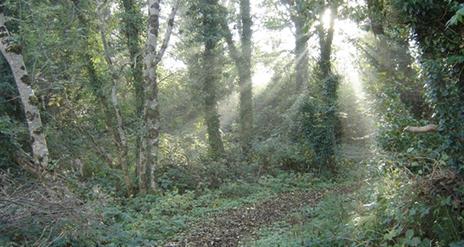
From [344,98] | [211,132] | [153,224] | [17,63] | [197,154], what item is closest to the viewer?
[153,224]

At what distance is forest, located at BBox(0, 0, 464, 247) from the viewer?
5.51 m

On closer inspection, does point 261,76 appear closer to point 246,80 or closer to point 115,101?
point 246,80

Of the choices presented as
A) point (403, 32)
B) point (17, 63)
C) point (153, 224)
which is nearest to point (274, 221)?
point (153, 224)

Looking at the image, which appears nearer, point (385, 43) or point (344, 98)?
point (385, 43)

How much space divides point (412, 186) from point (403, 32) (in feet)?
8.24

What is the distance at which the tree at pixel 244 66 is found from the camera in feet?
62.7

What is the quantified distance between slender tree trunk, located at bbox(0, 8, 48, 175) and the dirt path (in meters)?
4.31

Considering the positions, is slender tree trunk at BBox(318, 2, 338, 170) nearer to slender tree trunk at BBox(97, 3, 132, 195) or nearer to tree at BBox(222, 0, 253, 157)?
tree at BBox(222, 0, 253, 157)

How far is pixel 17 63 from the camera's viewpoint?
9961mm

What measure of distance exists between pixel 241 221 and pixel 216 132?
8979mm

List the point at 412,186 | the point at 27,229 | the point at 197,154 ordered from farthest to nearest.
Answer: the point at 197,154, the point at 27,229, the point at 412,186

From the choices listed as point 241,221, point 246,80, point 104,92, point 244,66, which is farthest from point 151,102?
point 246,80

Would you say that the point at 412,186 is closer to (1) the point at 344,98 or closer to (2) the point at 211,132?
(2) the point at 211,132

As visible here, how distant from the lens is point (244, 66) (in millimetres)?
19359
